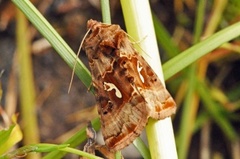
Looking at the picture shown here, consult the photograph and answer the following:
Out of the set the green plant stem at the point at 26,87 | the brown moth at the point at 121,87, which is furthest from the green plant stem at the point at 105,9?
the green plant stem at the point at 26,87

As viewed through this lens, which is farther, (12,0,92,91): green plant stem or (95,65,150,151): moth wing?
(95,65,150,151): moth wing

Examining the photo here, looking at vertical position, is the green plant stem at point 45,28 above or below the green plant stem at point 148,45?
above

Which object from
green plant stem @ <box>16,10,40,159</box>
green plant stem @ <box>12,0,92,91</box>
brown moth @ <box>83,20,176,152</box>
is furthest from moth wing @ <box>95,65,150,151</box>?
green plant stem @ <box>16,10,40,159</box>

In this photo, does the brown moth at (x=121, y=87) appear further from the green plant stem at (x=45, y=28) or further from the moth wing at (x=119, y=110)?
the green plant stem at (x=45, y=28)

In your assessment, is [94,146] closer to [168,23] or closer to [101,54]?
[101,54]

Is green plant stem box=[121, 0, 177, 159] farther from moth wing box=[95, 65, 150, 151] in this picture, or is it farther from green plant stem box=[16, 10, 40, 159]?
green plant stem box=[16, 10, 40, 159]
